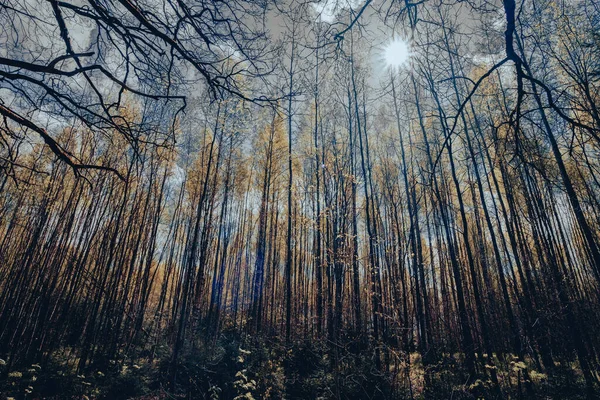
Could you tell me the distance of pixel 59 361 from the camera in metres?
6.12

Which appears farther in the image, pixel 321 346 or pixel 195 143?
pixel 195 143

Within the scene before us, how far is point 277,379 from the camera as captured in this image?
18.7 ft

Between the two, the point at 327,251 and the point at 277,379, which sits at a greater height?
the point at 327,251

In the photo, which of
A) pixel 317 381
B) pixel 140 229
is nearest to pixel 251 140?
pixel 140 229

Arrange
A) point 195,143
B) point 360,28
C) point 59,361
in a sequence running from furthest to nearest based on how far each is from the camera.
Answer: point 195,143
point 59,361
point 360,28

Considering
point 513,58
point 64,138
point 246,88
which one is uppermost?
point 64,138

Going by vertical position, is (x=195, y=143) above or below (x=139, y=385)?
above

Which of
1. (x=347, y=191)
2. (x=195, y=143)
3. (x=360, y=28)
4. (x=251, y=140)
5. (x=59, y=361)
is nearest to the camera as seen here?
(x=360, y=28)

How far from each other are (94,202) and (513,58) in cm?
731

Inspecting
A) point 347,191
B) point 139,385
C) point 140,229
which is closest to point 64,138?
point 140,229

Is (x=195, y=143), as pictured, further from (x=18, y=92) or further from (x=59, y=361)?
(x=18, y=92)

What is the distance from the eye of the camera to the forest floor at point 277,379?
4660 millimetres

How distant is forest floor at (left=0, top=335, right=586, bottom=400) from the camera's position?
4.66 meters

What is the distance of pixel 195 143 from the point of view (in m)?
10.6
